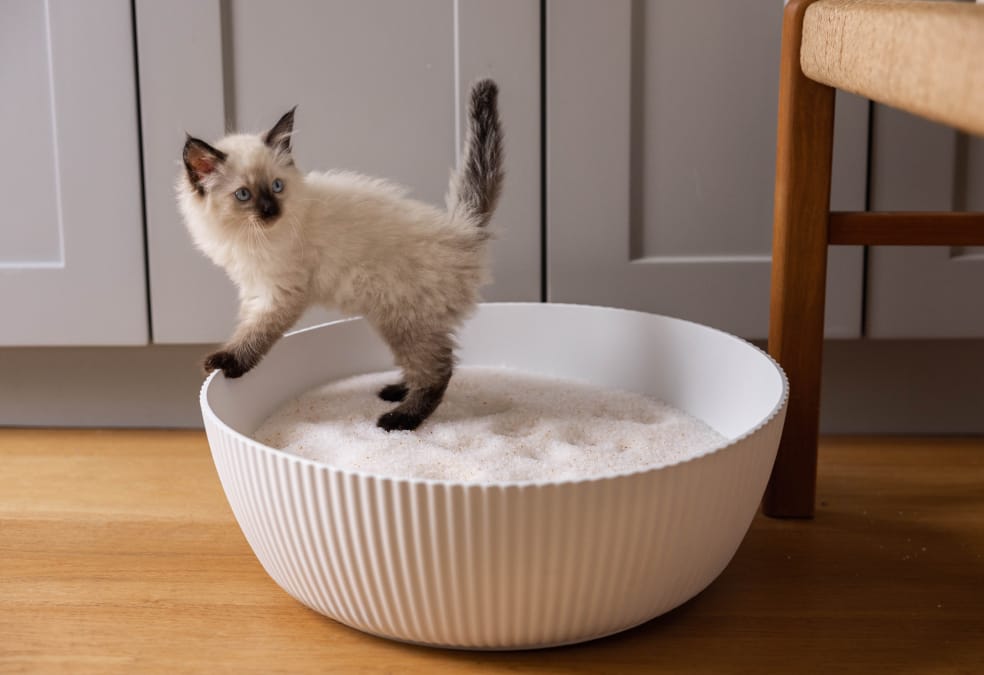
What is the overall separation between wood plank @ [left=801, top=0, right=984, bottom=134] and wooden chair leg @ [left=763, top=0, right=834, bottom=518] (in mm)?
89

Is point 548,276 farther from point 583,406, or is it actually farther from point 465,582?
point 465,582

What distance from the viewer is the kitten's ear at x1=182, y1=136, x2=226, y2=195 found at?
1050 millimetres

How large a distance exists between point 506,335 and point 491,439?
320 millimetres

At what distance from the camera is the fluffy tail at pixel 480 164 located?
1.17 m

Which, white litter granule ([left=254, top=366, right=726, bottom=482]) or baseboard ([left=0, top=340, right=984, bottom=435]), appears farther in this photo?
baseboard ([left=0, top=340, right=984, bottom=435])

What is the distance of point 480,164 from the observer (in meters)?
1.20

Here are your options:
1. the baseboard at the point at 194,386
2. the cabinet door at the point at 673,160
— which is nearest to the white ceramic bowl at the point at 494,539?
the cabinet door at the point at 673,160

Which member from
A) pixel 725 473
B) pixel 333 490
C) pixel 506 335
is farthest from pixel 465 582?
pixel 506 335

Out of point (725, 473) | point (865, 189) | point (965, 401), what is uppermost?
point (865, 189)

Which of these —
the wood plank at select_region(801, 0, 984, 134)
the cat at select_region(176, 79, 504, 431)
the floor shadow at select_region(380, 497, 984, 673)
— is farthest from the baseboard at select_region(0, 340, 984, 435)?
the wood plank at select_region(801, 0, 984, 134)

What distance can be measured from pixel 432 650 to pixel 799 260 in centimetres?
59

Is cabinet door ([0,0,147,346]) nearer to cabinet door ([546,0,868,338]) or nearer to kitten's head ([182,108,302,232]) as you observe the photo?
kitten's head ([182,108,302,232])

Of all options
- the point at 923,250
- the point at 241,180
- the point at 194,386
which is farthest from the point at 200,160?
the point at 923,250

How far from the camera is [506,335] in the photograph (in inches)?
57.1
